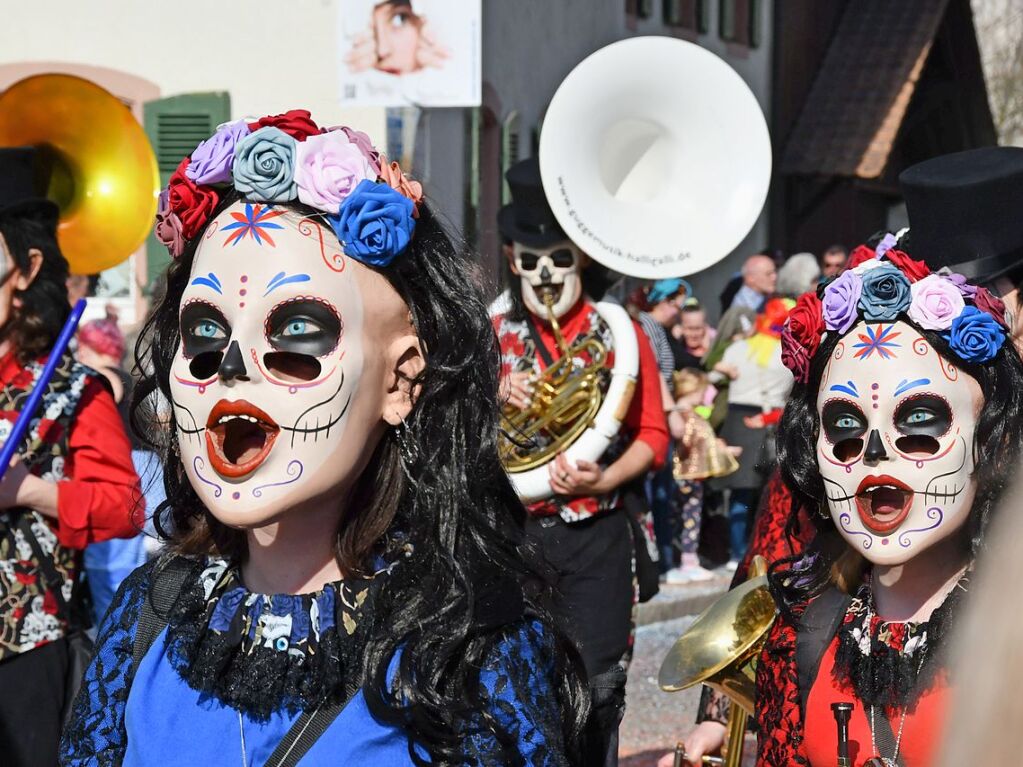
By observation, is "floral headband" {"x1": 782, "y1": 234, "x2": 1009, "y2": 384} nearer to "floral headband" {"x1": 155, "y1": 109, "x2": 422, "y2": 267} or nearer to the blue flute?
"floral headband" {"x1": 155, "y1": 109, "x2": 422, "y2": 267}

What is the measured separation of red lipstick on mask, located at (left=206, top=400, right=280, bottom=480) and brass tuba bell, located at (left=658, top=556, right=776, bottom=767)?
0.97 meters

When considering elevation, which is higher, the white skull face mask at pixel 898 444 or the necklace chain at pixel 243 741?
the white skull face mask at pixel 898 444

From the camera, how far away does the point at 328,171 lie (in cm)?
226

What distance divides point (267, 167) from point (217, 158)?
0.09m

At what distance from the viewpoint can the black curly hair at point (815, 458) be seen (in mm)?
2609

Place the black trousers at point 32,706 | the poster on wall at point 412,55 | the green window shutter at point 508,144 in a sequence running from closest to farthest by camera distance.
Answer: the black trousers at point 32,706, the poster on wall at point 412,55, the green window shutter at point 508,144

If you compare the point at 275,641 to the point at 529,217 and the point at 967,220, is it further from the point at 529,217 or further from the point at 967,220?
the point at 529,217

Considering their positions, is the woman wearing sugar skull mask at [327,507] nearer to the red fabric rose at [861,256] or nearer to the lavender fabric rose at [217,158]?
the lavender fabric rose at [217,158]

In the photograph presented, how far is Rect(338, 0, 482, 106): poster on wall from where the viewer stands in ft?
27.8

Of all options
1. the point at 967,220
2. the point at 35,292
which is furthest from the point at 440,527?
the point at 35,292

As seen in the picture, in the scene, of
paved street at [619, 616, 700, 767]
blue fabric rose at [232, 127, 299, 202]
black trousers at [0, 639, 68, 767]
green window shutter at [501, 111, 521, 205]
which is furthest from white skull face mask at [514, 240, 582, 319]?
green window shutter at [501, 111, 521, 205]

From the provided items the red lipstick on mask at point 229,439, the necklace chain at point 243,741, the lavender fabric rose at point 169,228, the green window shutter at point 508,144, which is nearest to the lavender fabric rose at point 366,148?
the lavender fabric rose at point 169,228

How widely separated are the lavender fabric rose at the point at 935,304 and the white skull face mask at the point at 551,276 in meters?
2.80

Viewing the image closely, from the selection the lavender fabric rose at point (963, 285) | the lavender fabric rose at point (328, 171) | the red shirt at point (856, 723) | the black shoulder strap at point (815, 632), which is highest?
the lavender fabric rose at point (328, 171)
